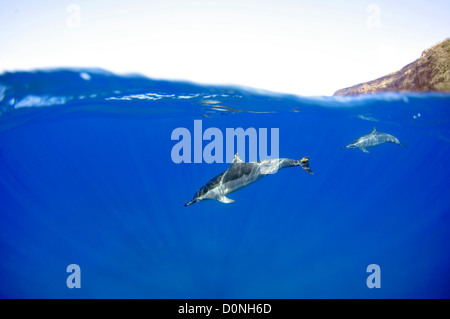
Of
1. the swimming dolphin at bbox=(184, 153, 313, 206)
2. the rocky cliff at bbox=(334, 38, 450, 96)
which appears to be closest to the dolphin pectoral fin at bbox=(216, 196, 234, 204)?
the swimming dolphin at bbox=(184, 153, 313, 206)

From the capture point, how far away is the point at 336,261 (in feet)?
42.2

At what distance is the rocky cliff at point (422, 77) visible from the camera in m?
8.66

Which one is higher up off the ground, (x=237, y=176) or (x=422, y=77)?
(x=422, y=77)

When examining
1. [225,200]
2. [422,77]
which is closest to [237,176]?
[225,200]

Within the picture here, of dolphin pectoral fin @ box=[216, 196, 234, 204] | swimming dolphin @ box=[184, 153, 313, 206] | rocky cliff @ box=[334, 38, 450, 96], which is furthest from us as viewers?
rocky cliff @ box=[334, 38, 450, 96]

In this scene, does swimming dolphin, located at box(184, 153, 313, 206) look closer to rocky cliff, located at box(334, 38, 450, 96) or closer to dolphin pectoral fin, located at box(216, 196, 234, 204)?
dolphin pectoral fin, located at box(216, 196, 234, 204)

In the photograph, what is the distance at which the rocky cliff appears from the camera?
28.4 ft

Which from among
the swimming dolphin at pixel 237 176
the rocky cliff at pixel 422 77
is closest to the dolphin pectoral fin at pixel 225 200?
the swimming dolphin at pixel 237 176

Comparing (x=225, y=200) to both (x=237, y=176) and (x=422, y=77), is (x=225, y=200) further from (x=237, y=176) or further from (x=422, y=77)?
(x=422, y=77)

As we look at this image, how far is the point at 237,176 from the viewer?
7289mm

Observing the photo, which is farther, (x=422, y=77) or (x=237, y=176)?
(x=422, y=77)

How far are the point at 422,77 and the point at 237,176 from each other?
1061cm

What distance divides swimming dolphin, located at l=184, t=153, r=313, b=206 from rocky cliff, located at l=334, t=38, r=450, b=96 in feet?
25.7
